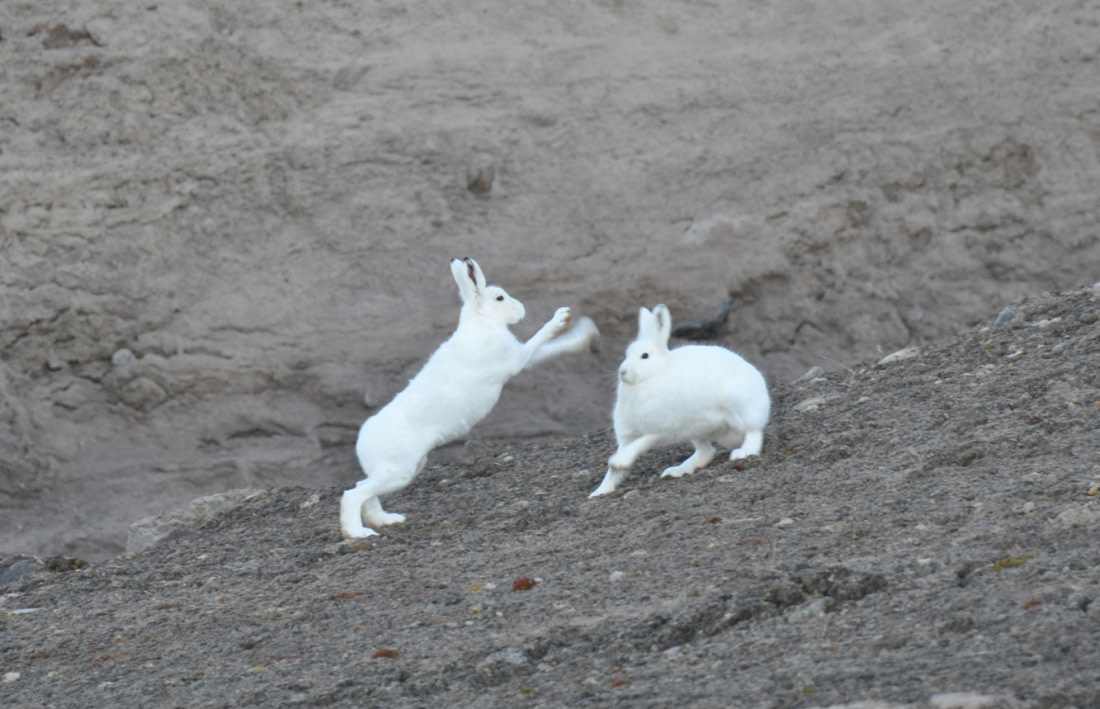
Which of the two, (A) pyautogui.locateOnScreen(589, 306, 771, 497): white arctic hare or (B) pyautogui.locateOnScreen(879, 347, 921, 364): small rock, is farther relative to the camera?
(B) pyautogui.locateOnScreen(879, 347, 921, 364): small rock

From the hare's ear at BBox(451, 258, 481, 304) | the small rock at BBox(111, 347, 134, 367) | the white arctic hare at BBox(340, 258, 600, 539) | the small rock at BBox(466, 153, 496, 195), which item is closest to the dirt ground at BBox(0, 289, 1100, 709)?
the white arctic hare at BBox(340, 258, 600, 539)

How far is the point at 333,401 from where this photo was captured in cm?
873

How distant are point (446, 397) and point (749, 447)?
4.28 feet

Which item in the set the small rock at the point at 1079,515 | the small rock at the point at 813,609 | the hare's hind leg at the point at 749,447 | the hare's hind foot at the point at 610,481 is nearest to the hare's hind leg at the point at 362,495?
the hare's hind foot at the point at 610,481

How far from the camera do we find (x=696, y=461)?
6.36m

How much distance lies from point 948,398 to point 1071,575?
2.55 meters

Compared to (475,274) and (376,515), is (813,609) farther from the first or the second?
(475,274)

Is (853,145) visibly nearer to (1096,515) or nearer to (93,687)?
(1096,515)

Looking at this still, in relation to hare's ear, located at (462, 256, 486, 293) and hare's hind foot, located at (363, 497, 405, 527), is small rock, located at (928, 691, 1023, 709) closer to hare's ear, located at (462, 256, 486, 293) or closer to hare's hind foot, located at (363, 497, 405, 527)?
hare's hind foot, located at (363, 497, 405, 527)

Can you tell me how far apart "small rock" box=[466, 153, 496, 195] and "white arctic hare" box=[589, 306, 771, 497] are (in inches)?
114

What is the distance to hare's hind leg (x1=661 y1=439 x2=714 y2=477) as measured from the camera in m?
6.32

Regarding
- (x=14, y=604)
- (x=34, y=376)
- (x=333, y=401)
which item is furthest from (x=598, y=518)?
(x=34, y=376)

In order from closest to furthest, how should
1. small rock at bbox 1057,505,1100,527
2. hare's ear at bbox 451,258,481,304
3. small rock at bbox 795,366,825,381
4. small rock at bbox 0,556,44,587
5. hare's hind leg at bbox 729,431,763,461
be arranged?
small rock at bbox 1057,505,1100,527 < hare's hind leg at bbox 729,431,763,461 < hare's ear at bbox 451,258,481,304 < small rock at bbox 0,556,44,587 < small rock at bbox 795,366,825,381

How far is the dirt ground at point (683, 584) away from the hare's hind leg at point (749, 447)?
99 mm
